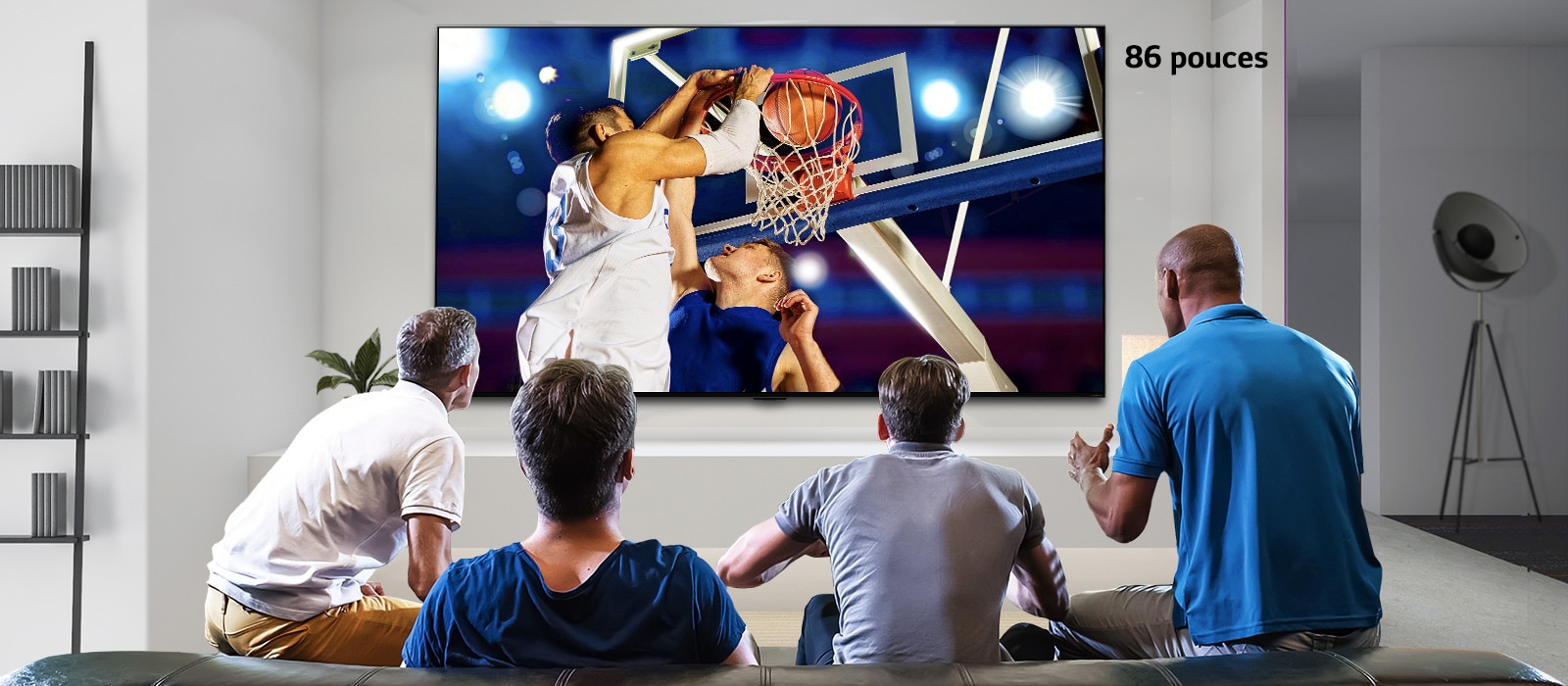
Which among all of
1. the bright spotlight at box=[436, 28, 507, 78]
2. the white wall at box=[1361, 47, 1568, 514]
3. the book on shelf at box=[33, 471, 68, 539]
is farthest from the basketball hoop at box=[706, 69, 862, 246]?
the book on shelf at box=[33, 471, 68, 539]

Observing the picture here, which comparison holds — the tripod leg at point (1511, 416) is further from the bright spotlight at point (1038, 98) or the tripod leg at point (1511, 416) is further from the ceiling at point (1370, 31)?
the bright spotlight at point (1038, 98)

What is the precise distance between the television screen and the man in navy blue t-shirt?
2904 millimetres

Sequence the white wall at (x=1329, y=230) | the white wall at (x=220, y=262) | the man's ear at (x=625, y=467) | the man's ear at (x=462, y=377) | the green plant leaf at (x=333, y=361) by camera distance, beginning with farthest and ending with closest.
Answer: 1. the white wall at (x=1329, y=230)
2. the green plant leaf at (x=333, y=361)
3. the white wall at (x=220, y=262)
4. the man's ear at (x=462, y=377)
5. the man's ear at (x=625, y=467)

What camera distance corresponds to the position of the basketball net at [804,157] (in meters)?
4.17

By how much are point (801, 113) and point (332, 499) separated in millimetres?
2934

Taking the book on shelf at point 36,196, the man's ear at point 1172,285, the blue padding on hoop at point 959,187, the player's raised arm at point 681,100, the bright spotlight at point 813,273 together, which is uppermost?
the player's raised arm at point 681,100

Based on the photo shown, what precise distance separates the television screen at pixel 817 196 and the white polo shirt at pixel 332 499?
93.9 inches

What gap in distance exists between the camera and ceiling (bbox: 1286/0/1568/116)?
11.5 ft

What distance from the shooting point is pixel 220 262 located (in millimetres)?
3490

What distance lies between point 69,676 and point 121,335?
2.64 meters

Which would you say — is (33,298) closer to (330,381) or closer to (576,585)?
(330,381)

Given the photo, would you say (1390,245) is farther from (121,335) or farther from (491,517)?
(121,335)

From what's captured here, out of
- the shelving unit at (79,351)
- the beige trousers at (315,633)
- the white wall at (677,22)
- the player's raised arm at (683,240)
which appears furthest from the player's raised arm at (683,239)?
the beige trousers at (315,633)

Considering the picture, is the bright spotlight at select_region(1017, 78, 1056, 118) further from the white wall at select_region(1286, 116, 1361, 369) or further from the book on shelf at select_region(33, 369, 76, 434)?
the book on shelf at select_region(33, 369, 76, 434)
